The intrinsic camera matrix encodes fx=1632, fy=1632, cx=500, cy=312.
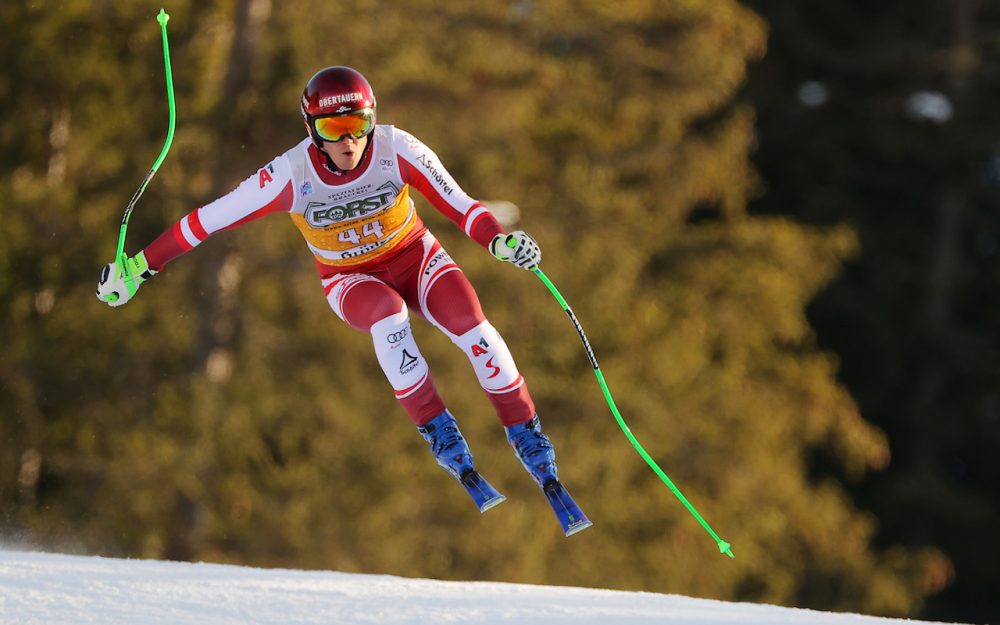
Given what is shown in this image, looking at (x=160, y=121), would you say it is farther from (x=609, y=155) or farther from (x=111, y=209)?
(x=609, y=155)

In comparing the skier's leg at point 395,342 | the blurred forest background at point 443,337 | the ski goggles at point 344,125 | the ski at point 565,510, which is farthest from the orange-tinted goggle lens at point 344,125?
the blurred forest background at point 443,337

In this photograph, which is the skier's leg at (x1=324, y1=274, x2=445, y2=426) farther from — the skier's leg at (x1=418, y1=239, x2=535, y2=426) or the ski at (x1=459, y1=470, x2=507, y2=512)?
the ski at (x1=459, y1=470, x2=507, y2=512)

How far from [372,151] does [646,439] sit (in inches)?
454

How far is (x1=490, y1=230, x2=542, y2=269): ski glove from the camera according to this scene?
659 centimetres

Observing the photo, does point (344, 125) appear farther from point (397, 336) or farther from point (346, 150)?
point (397, 336)

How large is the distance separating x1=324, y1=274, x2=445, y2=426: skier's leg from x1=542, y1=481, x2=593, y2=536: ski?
0.58 metres

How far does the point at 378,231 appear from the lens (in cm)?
691

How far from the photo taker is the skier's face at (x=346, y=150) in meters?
6.60

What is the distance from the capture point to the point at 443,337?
15656 mm

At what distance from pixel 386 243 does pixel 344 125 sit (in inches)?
24.7

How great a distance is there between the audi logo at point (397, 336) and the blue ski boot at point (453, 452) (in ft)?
1.18

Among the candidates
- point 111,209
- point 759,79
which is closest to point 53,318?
point 111,209

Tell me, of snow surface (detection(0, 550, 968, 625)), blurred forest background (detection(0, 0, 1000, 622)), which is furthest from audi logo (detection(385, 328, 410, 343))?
blurred forest background (detection(0, 0, 1000, 622))

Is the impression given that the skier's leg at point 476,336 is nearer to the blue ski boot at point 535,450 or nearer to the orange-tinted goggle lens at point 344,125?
the blue ski boot at point 535,450
